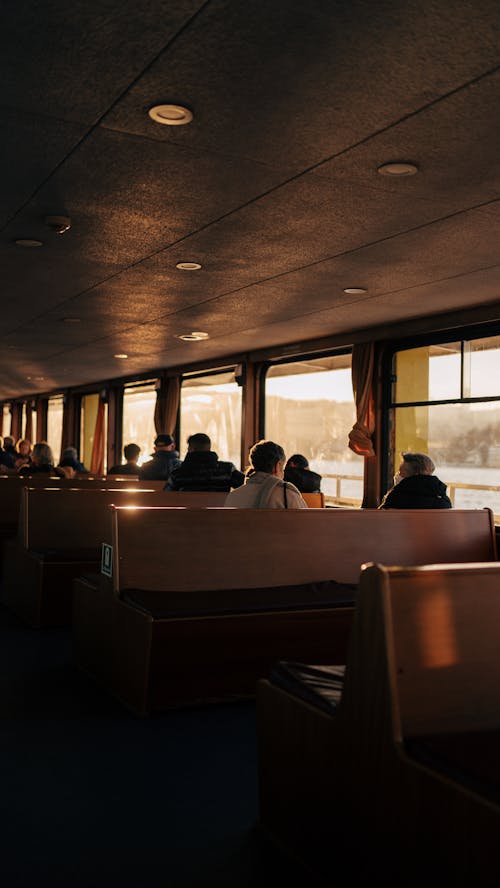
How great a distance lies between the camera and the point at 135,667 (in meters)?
3.31

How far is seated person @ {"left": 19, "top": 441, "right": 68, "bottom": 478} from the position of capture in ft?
27.1

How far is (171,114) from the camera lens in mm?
3373

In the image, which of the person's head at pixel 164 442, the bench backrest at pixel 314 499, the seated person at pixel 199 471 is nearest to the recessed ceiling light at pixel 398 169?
the seated person at pixel 199 471

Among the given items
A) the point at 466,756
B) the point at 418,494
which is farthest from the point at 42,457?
the point at 466,756

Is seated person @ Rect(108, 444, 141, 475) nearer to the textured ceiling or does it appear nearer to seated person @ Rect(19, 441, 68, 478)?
seated person @ Rect(19, 441, 68, 478)

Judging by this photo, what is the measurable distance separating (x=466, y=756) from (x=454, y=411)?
280 inches

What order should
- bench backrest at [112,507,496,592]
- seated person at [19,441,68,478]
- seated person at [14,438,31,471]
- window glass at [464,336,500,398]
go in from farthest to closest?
seated person at [14,438,31,471], seated person at [19,441,68,478], window glass at [464,336,500,398], bench backrest at [112,507,496,592]

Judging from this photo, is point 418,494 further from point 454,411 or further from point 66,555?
point 454,411

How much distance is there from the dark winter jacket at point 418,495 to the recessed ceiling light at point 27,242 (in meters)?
2.99

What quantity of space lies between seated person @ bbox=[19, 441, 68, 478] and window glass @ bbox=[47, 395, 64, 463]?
10389mm

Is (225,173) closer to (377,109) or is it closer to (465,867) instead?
(377,109)

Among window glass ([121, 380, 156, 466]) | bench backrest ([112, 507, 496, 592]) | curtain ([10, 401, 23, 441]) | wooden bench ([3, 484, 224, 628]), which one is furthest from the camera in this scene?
curtain ([10, 401, 23, 441])

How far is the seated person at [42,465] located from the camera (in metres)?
8.25

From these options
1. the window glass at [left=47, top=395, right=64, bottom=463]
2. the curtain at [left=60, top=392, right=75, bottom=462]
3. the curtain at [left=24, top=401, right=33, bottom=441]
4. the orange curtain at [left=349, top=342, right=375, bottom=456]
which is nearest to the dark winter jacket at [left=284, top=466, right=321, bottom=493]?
the orange curtain at [left=349, top=342, right=375, bottom=456]
